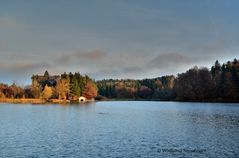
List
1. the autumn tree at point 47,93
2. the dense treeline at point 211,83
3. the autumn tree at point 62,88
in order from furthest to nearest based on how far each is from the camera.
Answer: the autumn tree at point 62,88 < the autumn tree at point 47,93 < the dense treeline at point 211,83

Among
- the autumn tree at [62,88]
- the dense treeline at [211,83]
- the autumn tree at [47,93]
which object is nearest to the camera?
the dense treeline at [211,83]

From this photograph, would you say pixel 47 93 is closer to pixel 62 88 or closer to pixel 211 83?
pixel 62 88

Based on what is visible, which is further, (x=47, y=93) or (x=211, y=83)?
(x=47, y=93)

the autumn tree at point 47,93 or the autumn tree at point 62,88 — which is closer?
the autumn tree at point 47,93

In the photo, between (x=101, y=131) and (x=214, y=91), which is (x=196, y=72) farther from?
(x=101, y=131)

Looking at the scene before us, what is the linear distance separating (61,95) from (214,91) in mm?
89465

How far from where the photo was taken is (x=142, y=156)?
29.6m

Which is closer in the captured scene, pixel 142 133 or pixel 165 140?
pixel 165 140

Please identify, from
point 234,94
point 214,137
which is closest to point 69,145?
point 214,137

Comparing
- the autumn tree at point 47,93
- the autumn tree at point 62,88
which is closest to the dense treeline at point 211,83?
the autumn tree at point 62,88

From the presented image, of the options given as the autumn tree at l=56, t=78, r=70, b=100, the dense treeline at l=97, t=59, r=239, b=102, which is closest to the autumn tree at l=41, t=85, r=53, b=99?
the autumn tree at l=56, t=78, r=70, b=100

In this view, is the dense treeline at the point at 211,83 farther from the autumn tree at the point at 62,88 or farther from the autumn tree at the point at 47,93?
the autumn tree at the point at 47,93

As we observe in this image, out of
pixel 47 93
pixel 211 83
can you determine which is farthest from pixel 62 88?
pixel 211 83

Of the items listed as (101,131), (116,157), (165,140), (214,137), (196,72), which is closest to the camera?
(116,157)
